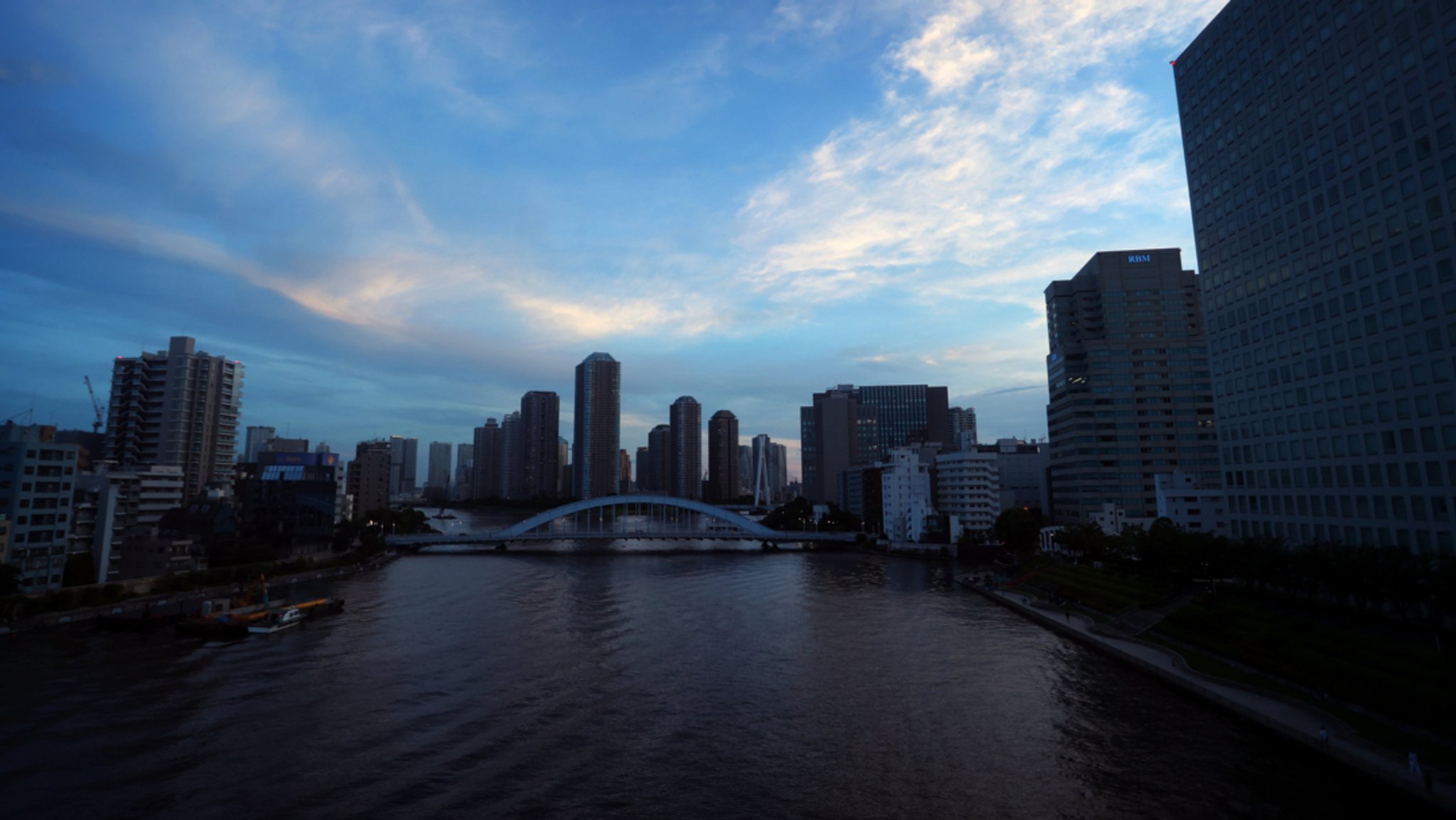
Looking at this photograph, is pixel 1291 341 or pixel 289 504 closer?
pixel 1291 341

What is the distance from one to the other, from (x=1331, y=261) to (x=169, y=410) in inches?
4895

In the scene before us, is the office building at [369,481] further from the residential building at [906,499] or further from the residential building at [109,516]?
the residential building at [906,499]

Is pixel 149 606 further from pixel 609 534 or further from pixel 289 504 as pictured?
pixel 609 534

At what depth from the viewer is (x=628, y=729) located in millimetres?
25312

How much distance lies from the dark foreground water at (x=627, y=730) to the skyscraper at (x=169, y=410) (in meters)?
63.4

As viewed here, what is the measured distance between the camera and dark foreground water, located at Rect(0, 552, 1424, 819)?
1962 centimetres

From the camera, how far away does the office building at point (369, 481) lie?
454 ft

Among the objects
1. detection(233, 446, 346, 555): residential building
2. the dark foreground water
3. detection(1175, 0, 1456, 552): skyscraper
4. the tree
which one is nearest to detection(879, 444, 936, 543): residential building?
the tree

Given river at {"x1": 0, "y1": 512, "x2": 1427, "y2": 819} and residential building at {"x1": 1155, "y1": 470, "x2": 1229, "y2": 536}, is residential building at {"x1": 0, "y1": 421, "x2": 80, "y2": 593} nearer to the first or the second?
river at {"x1": 0, "y1": 512, "x2": 1427, "y2": 819}

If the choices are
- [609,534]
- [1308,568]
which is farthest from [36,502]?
[1308,568]

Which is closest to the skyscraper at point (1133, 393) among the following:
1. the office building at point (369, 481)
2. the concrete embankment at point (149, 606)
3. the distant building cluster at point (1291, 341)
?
the distant building cluster at point (1291, 341)

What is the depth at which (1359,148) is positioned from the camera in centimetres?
3884

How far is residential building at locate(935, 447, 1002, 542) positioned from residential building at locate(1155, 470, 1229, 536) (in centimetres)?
2789

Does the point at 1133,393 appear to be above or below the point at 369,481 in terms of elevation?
above
